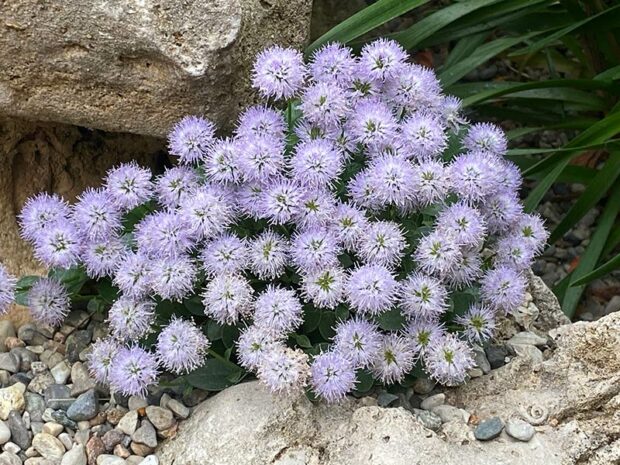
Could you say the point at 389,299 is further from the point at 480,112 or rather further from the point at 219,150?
the point at 480,112

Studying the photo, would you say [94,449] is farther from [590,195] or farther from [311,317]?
[590,195]

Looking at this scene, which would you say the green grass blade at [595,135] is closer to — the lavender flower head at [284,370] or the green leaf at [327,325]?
the green leaf at [327,325]

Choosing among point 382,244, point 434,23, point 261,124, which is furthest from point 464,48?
point 382,244

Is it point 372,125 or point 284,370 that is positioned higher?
point 372,125

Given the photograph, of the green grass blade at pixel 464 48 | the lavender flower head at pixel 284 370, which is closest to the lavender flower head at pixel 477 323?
the lavender flower head at pixel 284 370

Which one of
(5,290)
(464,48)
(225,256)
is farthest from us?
(464,48)

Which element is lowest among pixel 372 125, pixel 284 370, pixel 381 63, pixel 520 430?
pixel 520 430
